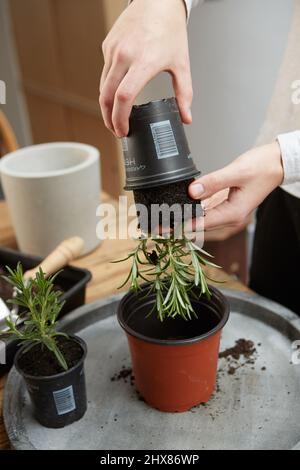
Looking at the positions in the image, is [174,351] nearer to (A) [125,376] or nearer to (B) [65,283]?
(A) [125,376]

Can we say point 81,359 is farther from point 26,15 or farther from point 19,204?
point 26,15

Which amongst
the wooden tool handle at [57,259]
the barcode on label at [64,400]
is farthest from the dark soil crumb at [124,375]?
the wooden tool handle at [57,259]

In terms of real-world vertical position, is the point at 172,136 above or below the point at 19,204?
above

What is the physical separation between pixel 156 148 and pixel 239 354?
0.36 m

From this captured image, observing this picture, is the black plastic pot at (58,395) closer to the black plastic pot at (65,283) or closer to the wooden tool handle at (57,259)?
the black plastic pot at (65,283)

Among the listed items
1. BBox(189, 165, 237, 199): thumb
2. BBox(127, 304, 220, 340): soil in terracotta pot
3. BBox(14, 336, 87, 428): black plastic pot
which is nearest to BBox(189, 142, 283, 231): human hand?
BBox(189, 165, 237, 199): thumb

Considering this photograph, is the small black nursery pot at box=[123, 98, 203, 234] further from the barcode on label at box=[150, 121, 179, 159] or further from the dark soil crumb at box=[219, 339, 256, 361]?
the dark soil crumb at box=[219, 339, 256, 361]

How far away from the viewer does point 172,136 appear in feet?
1.72

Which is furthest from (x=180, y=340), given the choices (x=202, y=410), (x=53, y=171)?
(x=53, y=171)

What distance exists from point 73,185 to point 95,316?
283 millimetres

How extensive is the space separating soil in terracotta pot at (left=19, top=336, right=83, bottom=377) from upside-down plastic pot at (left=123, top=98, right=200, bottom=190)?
227 mm

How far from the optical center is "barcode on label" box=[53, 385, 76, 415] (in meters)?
0.58

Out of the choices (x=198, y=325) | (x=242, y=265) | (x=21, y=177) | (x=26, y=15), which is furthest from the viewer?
(x=26, y=15)
